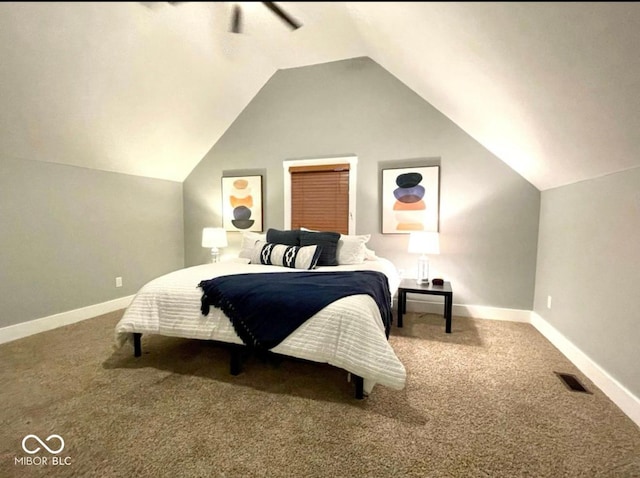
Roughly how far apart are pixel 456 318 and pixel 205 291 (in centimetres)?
269

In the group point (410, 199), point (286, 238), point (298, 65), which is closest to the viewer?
point (286, 238)

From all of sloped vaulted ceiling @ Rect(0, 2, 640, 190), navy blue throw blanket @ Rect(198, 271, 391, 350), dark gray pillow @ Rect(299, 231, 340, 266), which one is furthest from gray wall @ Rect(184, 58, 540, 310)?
navy blue throw blanket @ Rect(198, 271, 391, 350)

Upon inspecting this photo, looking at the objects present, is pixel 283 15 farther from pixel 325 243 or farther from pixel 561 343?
pixel 561 343

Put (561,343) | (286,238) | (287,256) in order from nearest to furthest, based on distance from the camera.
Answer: (561,343) < (287,256) < (286,238)

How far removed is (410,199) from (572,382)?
2129 millimetres

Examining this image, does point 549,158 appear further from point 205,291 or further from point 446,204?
point 205,291

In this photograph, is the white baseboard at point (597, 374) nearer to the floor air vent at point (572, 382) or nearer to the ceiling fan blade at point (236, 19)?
the floor air vent at point (572, 382)

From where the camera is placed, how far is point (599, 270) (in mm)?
1951

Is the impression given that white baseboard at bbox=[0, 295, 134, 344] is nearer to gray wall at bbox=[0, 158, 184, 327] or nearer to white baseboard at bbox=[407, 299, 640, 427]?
gray wall at bbox=[0, 158, 184, 327]

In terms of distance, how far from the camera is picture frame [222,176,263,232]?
394 cm

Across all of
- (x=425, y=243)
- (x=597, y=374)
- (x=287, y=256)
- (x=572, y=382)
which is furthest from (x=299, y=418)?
(x=425, y=243)

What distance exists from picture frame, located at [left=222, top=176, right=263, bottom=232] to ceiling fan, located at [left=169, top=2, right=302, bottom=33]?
11.1 ft

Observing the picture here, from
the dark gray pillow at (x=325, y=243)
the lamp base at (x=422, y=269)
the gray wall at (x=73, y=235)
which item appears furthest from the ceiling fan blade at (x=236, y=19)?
the gray wall at (x=73, y=235)

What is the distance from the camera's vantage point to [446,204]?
3264mm
